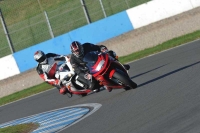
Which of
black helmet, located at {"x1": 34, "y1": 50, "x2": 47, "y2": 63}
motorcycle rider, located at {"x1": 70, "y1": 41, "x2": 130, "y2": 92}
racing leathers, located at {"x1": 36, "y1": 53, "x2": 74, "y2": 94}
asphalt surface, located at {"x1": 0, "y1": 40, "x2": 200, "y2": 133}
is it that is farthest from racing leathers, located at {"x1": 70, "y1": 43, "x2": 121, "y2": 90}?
black helmet, located at {"x1": 34, "y1": 50, "x2": 47, "y2": 63}

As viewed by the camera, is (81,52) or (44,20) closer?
(81,52)

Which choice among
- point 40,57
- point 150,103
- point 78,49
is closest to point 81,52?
point 78,49

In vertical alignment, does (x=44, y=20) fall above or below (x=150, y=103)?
above

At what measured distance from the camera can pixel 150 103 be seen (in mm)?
10547

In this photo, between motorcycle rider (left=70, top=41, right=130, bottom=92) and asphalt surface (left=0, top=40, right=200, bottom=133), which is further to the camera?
motorcycle rider (left=70, top=41, right=130, bottom=92)

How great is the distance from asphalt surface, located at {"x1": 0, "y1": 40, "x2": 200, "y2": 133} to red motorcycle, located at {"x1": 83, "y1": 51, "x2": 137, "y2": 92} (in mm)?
282

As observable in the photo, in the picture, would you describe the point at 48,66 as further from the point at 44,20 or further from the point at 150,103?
the point at 44,20

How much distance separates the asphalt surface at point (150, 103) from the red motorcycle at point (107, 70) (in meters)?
0.28

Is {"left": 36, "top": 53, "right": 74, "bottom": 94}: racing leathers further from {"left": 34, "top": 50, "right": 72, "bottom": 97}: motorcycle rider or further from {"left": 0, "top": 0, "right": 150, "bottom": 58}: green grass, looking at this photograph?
{"left": 0, "top": 0, "right": 150, "bottom": 58}: green grass

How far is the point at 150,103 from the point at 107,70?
8.35ft

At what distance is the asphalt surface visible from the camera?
855 cm

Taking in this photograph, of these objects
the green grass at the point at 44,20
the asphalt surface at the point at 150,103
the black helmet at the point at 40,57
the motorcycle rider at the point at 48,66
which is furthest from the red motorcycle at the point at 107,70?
the green grass at the point at 44,20

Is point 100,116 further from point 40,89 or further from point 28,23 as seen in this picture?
point 28,23

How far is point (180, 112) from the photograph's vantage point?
881 centimetres
